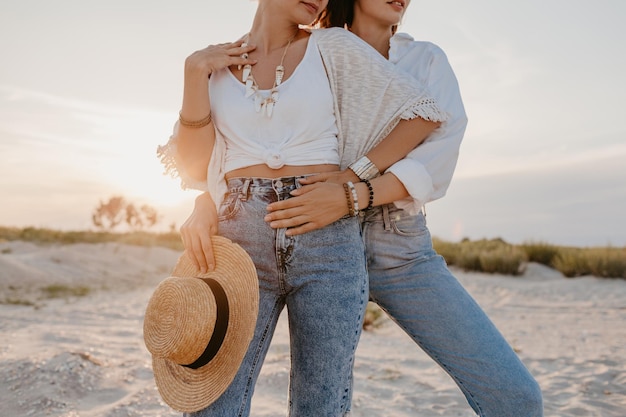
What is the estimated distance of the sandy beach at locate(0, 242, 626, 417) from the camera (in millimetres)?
4496

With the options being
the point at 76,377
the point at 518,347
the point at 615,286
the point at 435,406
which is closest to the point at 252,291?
the point at 435,406

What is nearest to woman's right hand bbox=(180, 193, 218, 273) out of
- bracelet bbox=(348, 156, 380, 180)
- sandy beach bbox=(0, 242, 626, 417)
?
bracelet bbox=(348, 156, 380, 180)

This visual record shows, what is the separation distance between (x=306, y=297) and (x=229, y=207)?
45 centimetres

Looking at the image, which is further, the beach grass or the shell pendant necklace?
the beach grass

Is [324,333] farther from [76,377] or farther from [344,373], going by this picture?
[76,377]

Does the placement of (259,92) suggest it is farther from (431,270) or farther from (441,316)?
(441,316)

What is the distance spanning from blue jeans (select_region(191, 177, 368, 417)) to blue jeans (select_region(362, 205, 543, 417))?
0.22 meters

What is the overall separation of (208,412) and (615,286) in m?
10.5

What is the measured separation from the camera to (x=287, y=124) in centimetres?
221

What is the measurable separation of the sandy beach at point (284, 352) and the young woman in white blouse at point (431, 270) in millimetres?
2332

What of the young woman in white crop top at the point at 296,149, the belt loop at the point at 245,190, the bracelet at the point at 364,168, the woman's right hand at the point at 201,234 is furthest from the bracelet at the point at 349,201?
the woman's right hand at the point at 201,234

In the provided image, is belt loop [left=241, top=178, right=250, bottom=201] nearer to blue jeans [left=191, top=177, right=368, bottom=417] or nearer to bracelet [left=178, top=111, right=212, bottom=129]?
blue jeans [left=191, top=177, right=368, bottom=417]

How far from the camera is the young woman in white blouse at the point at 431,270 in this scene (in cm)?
218

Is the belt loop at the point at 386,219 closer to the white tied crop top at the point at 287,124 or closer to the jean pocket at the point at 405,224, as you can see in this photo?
the jean pocket at the point at 405,224
